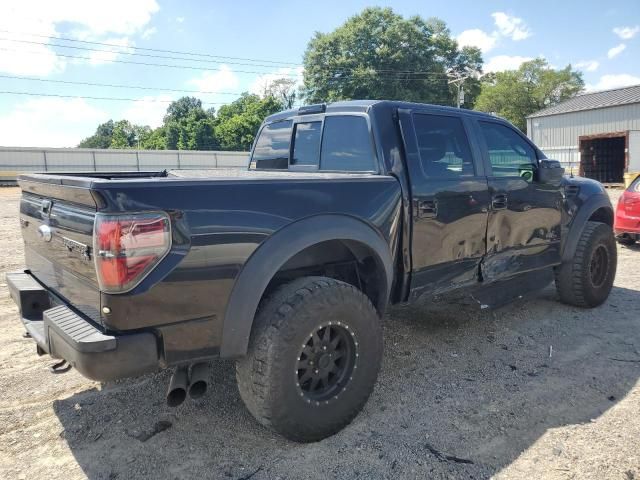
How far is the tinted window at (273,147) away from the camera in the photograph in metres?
4.35

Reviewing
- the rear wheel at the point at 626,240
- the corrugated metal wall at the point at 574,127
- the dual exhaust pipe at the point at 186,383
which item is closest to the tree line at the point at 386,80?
the corrugated metal wall at the point at 574,127

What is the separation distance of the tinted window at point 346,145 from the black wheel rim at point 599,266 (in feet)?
10.1

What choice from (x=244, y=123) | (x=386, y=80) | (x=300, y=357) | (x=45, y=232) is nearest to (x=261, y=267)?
(x=300, y=357)

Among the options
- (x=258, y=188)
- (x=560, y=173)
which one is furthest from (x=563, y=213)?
(x=258, y=188)

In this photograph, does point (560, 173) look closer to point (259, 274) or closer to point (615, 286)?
point (615, 286)

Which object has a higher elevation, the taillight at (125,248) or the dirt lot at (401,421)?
the taillight at (125,248)

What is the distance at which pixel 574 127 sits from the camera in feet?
95.7

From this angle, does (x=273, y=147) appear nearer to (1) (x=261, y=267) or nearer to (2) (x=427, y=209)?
(2) (x=427, y=209)

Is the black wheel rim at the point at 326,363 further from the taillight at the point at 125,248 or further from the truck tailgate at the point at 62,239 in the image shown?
the truck tailgate at the point at 62,239

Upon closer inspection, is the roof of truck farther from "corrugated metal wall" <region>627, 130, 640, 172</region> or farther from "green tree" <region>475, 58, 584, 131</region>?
"green tree" <region>475, 58, 584, 131</region>

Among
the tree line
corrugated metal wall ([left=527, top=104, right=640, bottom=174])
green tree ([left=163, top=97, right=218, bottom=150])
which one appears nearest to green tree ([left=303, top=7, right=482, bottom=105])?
the tree line

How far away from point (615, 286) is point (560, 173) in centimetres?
254

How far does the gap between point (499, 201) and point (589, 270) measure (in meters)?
1.72

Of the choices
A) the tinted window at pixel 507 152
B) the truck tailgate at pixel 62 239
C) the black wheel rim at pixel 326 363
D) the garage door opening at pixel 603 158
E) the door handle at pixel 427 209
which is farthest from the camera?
the garage door opening at pixel 603 158
